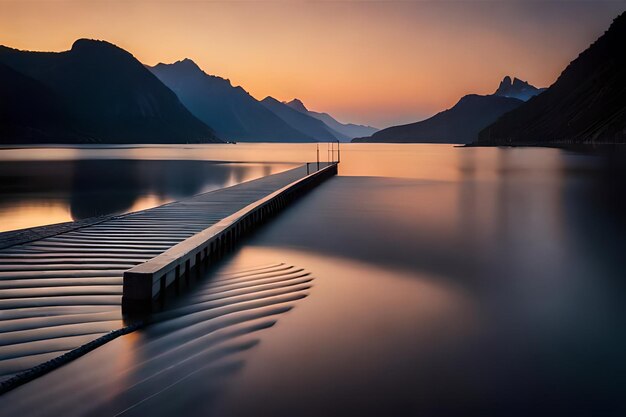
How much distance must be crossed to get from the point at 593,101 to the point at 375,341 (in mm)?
167005

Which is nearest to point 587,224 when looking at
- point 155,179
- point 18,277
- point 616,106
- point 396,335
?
point 396,335

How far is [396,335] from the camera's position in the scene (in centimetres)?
945

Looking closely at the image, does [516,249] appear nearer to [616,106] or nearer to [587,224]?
[587,224]

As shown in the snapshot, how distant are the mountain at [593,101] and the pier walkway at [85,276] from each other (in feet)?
437

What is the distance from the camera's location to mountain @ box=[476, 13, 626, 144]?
465 ft

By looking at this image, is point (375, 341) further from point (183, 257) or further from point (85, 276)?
point (85, 276)

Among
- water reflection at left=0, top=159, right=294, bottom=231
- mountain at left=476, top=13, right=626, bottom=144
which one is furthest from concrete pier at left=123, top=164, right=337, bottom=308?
mountain at left=476, top=13, right=626, bottom=144

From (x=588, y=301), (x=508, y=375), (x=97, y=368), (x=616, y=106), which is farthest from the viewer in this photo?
(x=616, y=106)

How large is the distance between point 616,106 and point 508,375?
15299cm

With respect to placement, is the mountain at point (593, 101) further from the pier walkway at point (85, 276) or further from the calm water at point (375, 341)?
the pier walkway at point (85, 276)

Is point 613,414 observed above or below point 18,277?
below

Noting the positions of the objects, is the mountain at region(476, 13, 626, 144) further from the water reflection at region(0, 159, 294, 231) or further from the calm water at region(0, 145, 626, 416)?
the calm water at region(0, 145, 626, 416)

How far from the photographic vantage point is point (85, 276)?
35.7 ft

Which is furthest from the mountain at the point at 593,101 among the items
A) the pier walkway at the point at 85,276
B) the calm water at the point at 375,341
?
the pier walkway at the point at 85,276
